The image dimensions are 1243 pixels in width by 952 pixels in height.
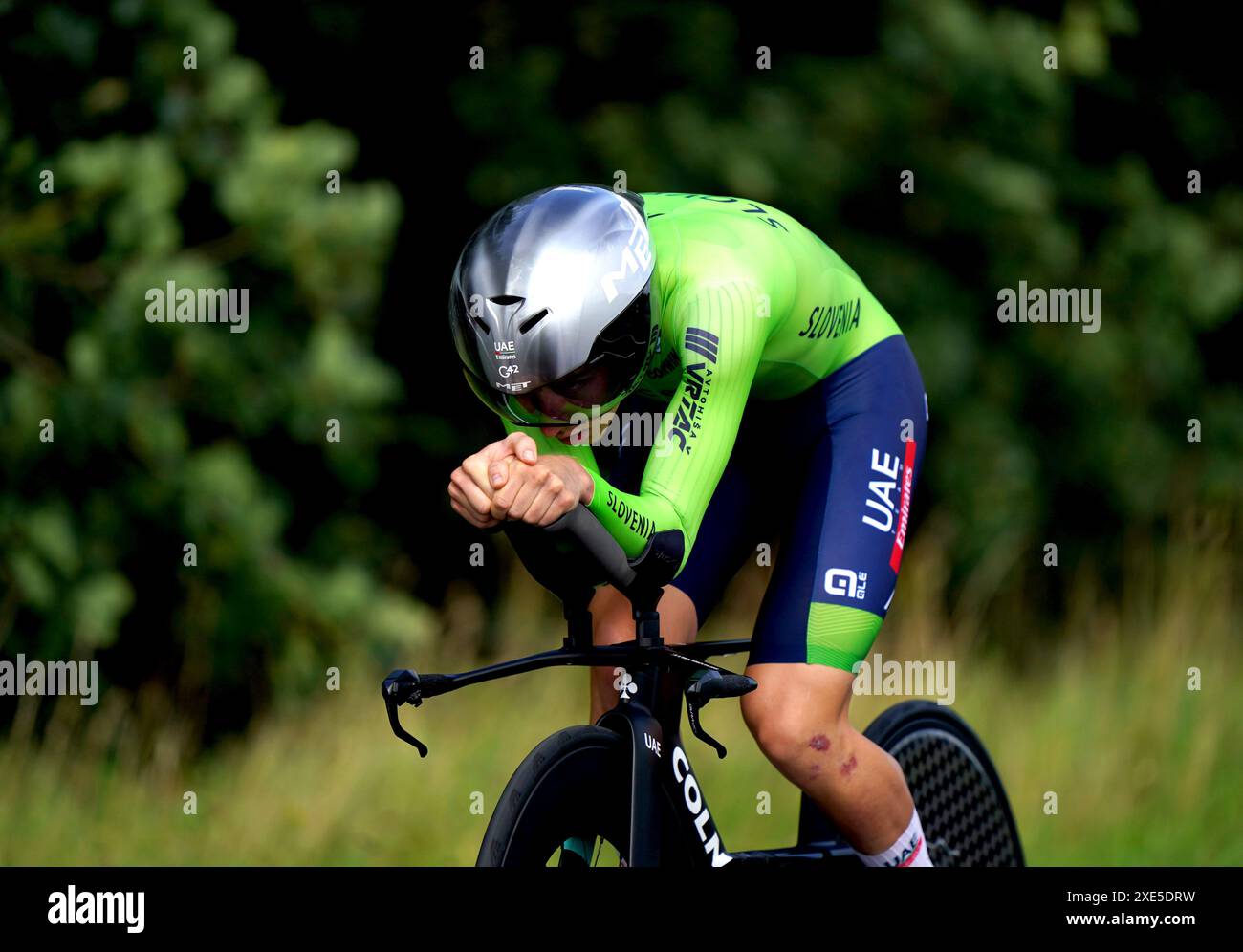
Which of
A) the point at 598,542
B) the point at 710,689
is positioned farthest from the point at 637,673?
the point at 598,542

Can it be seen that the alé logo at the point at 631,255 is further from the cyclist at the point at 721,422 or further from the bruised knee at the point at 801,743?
the bruised knee at the point at 801,743

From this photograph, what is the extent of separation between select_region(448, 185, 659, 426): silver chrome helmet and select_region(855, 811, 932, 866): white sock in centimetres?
137

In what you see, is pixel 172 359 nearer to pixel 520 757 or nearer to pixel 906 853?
pixel 520 757


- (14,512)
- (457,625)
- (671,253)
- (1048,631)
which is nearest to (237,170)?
(14,512)

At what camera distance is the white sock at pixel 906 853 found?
4.08 m

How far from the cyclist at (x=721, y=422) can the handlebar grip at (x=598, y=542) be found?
3 centimetres

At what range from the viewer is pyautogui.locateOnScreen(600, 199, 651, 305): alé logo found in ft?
10.9

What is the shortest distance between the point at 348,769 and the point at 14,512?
1.78 metres

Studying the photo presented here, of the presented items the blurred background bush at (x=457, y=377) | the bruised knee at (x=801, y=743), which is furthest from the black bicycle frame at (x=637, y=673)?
the blurred background bush at (x=457, y=377)

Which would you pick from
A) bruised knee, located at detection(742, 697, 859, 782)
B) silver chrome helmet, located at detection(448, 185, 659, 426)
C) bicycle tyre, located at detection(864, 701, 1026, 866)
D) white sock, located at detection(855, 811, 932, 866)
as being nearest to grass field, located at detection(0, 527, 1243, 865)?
bicycle tyre, located at detection(864, 701, 1026, 866)

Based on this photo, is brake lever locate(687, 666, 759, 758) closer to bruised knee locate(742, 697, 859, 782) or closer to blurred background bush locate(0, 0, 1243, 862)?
bruised knee locate(742, 697, 859, 782)

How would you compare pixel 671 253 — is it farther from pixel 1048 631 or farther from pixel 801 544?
pixel 1048 631

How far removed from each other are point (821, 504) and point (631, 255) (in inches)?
36.3

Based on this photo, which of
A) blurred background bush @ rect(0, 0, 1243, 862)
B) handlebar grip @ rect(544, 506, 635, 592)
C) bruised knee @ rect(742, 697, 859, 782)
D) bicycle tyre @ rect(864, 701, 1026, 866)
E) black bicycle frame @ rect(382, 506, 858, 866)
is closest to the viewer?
handlebar grip @ rect(544, 506, 635, 592)
